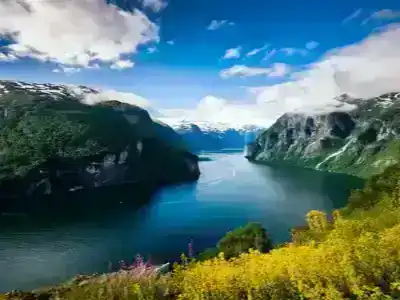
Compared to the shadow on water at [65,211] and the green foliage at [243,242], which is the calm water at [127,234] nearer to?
the shadow on water at [65,211]

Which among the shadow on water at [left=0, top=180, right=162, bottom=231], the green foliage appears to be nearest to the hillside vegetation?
the green foliage

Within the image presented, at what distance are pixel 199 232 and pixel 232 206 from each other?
47.1 m

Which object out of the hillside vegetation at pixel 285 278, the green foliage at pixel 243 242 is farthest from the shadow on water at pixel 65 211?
the hillside vegetation at pixel 285 278

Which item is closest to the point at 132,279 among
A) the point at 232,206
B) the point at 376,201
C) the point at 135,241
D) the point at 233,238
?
the point at 233,238

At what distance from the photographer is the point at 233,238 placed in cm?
8456

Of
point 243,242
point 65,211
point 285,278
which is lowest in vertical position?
point 65,211

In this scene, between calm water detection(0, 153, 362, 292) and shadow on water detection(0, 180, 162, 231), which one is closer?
calm water detection(0, 153, 362, 292)

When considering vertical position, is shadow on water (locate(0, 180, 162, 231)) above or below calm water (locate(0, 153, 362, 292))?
below

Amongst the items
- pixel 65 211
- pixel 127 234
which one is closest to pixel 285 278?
pixel 127 234

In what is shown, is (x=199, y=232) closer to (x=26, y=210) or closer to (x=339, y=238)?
(x=26, y=210)

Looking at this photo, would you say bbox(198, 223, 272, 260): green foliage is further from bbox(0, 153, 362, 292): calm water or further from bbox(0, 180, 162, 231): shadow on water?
bbox(0, 180, 162, 231): shadow on water

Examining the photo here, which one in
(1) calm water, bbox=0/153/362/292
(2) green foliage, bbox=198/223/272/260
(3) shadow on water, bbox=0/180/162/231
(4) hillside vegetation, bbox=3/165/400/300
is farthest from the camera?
(3) shadow on water, bbox=0/180/162/231

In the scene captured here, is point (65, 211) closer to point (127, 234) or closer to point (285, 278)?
point (127, 234)

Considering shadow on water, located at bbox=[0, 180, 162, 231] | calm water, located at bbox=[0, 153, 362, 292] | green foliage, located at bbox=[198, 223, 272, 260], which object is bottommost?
shadow on water, located at bbox=[0, 180, 162, 231]
